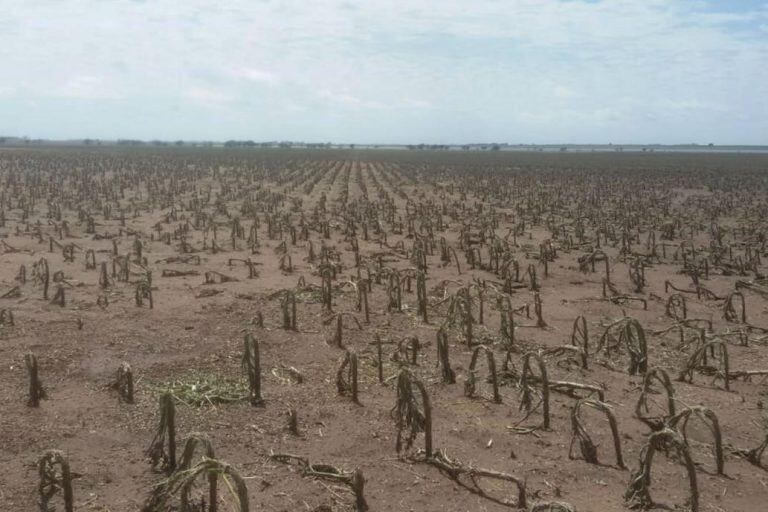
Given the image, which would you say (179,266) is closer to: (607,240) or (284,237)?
(284,237)

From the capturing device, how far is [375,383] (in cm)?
694

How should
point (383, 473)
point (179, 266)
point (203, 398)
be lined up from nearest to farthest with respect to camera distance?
point (383, 473) → point (203, 398) → point (179, 266)

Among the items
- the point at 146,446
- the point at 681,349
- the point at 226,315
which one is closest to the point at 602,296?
the point at 681,349

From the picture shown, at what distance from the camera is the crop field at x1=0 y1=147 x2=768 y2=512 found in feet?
15.7

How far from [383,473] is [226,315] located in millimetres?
4875

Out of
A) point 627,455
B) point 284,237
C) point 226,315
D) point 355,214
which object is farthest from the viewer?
point 355,214

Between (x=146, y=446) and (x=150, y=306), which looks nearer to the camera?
(x=146, y=446)

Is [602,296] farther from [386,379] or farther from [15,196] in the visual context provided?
[15,196]

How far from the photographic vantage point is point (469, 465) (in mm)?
5148

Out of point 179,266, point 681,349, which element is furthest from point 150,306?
point 681,349

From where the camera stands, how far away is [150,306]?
9477 mm

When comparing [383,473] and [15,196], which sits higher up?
[15,196]

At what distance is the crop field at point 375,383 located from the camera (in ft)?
15.7

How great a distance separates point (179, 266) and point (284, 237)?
13.9 feet
